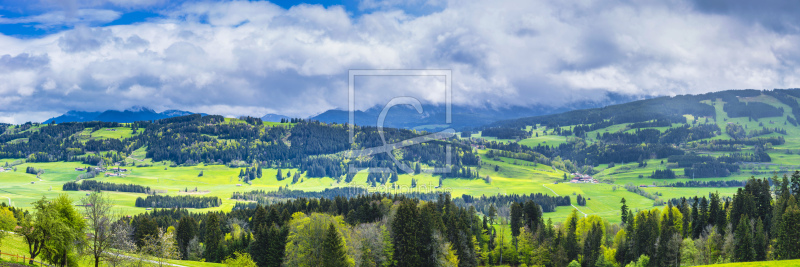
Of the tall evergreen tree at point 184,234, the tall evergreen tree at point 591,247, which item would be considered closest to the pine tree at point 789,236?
the tall evergreen tree at point 591,247

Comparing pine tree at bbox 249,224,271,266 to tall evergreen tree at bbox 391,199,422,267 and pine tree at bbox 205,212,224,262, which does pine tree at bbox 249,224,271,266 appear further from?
tall evergreen tree at bbox 391,199,422,267

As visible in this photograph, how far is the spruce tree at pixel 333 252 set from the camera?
85.5 m

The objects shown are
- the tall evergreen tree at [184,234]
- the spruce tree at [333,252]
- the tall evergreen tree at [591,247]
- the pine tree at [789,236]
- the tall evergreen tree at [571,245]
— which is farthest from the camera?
the tall evergreen tree at [571,245]

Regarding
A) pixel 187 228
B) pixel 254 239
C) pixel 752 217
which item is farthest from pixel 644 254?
pixel 187 228

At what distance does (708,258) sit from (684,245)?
205 inches

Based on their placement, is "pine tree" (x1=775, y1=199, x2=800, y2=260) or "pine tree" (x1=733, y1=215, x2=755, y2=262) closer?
"pine tree" (x1=775, y1=199, x2=800, y2=260)

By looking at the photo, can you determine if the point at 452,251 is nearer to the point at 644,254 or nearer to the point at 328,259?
the point at 328,259

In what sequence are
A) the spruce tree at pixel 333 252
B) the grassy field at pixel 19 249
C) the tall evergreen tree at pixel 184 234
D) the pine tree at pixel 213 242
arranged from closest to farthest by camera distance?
the grassy field at pixel 19 249
the spruce tree at pixel 333 252
the pine tree at pixel 213 242
the tall evergreen tree at pixel 184 234

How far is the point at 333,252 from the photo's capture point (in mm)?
85562

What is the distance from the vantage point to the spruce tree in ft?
281

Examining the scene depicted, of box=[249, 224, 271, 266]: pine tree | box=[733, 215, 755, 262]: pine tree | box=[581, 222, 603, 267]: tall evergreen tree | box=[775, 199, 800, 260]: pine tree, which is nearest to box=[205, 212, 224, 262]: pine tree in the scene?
box=[249, 224, 271, 266]: pine tree

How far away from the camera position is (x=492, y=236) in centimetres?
13875

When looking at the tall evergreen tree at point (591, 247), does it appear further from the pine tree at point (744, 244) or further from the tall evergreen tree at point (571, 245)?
the pine tree at point (744, 244)

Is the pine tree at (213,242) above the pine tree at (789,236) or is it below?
below
